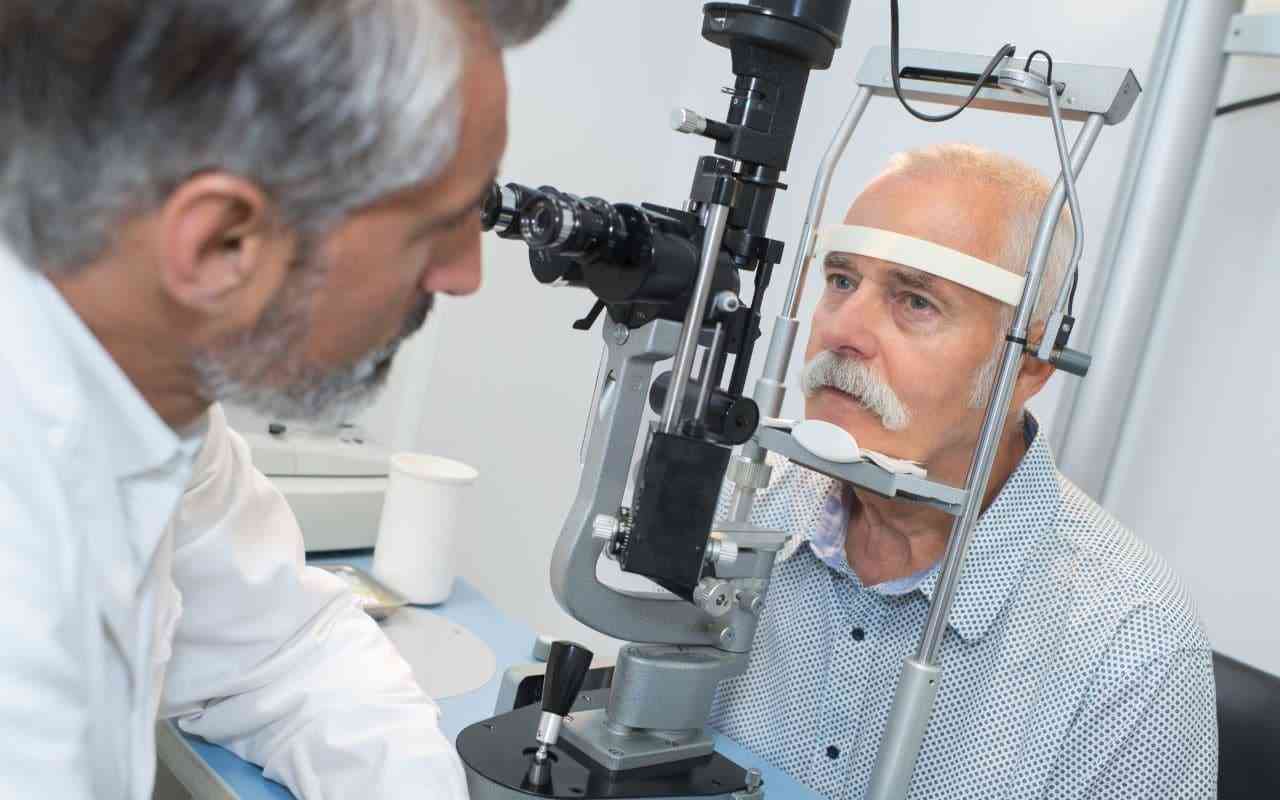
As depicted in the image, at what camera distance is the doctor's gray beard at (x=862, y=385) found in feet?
4.95

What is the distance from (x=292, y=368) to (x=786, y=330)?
688mm

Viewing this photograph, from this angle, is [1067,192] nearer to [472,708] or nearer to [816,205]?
[816,205]

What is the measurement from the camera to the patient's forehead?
59.4 inches

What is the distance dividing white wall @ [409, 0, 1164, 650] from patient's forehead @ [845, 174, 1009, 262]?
0.70 m

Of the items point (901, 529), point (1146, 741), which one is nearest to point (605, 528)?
point (901, 529)

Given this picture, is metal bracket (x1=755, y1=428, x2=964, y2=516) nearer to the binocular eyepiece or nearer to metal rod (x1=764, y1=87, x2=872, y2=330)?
metal rod (x1=764, y1=87, x2=872, y2=330)

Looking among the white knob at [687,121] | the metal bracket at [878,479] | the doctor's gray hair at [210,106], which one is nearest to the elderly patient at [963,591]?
the metal bracket at [878,479]

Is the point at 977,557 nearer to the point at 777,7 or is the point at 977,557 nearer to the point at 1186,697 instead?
the point at 1186,697

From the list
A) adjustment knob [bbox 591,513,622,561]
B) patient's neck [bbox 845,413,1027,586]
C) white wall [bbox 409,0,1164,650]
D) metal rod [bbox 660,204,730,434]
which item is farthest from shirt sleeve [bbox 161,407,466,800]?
white wall [bbox 409,0,1164,650]

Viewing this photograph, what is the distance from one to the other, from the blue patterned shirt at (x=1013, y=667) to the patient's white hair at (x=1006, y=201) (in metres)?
0.16

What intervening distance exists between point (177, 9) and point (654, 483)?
57 cm

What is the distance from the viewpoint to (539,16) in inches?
31.1

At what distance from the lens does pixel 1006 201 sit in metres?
1.53

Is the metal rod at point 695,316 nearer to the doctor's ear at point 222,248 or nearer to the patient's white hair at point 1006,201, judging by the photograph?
the doctor's ear at point 222,248
